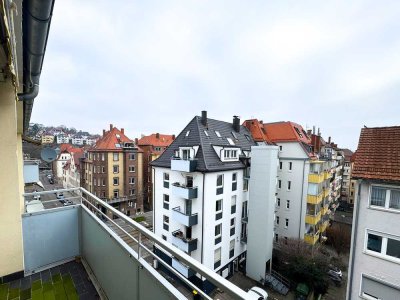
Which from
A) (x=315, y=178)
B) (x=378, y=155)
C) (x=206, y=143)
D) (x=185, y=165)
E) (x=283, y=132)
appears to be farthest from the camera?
(x=283, y=132)

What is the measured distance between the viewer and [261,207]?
1217 cm

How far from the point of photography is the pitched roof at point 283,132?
15.9 meters

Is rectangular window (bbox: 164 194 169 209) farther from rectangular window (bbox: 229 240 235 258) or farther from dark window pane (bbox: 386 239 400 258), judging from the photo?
dark window pane (bbox: 386 239 400 258)

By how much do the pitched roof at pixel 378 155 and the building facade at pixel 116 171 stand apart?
22.0 metres

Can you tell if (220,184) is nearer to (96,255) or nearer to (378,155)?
(378,155)

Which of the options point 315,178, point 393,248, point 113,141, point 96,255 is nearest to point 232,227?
point 315,178

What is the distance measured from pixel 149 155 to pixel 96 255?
80.9 ft

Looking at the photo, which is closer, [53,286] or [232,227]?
[53,286]

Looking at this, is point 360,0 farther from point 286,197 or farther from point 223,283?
point 286,197

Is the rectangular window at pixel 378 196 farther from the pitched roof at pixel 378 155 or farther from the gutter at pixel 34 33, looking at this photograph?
the gutter at pixel 34 33

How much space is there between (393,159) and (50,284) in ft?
30.8

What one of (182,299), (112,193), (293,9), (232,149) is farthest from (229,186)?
(112,193)

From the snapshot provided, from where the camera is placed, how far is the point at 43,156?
6289 millimetres

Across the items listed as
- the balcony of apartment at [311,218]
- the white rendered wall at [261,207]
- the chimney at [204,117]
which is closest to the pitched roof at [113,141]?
the chimney at [204,117]
